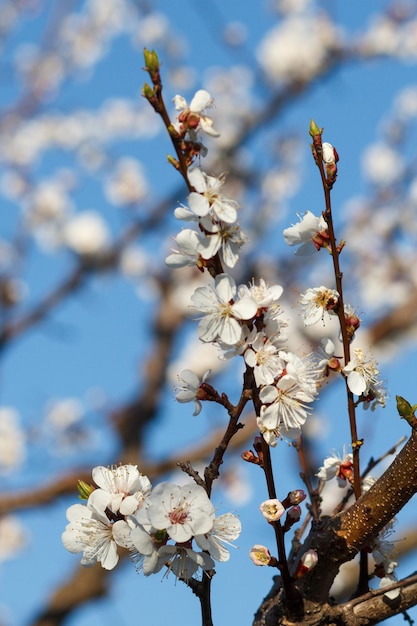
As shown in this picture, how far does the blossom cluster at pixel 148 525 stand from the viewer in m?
0.90

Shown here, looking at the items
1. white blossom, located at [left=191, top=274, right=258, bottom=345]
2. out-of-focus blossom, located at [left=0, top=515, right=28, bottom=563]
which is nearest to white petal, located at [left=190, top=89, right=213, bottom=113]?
white blossom, located at [left=191, top=274, right=258, bottom=345]

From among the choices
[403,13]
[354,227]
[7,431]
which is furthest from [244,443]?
[403,13]

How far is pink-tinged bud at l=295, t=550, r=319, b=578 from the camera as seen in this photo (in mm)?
1041

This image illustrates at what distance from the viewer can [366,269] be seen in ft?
25.8

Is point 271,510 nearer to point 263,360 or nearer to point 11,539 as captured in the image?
point 263,360

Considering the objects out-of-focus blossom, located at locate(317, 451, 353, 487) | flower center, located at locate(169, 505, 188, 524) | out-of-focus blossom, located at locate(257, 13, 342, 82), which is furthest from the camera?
out-of-focus blossom, located at locate(257, 13, 342, 82)

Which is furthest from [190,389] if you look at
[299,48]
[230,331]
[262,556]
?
[299,48]

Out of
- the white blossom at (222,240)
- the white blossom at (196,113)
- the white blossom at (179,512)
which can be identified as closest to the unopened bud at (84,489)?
the white blossom at (179,512)

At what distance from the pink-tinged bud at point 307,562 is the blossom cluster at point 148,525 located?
5.8 inches

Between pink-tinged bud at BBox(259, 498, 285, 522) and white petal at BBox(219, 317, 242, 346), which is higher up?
white petal at BBox(219, 317, 242, 346)

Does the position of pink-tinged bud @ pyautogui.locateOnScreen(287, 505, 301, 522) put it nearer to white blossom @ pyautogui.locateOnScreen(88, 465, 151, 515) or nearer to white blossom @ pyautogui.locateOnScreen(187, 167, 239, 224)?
white blossom @ pyautogui.locateOnScreen(88, 465, 151, 515)

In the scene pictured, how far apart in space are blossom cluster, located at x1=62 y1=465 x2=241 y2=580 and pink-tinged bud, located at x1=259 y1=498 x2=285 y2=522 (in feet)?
0.14

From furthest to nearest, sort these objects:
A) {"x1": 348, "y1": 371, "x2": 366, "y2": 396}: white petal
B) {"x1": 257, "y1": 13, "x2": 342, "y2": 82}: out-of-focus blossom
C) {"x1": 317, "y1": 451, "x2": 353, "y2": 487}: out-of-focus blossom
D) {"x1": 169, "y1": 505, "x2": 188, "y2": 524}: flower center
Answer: {"x1": 257, "y1": 13, "x2": 342, "y2": 82}: out-of-focus blossom
{"x1": 317, "y1": 451, "x2": 353, "y2": 487}: out-of-focus blossom
{"x1": 348, "y1": 371, "x2": 366, "y2": 396}: white petal
{"x1": 169, "y1": 505, "x2": 188, "y2": 524}: flower center

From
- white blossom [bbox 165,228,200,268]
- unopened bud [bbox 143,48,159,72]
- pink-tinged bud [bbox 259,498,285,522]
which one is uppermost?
unopened bud [bbox 143,48,159,72]
